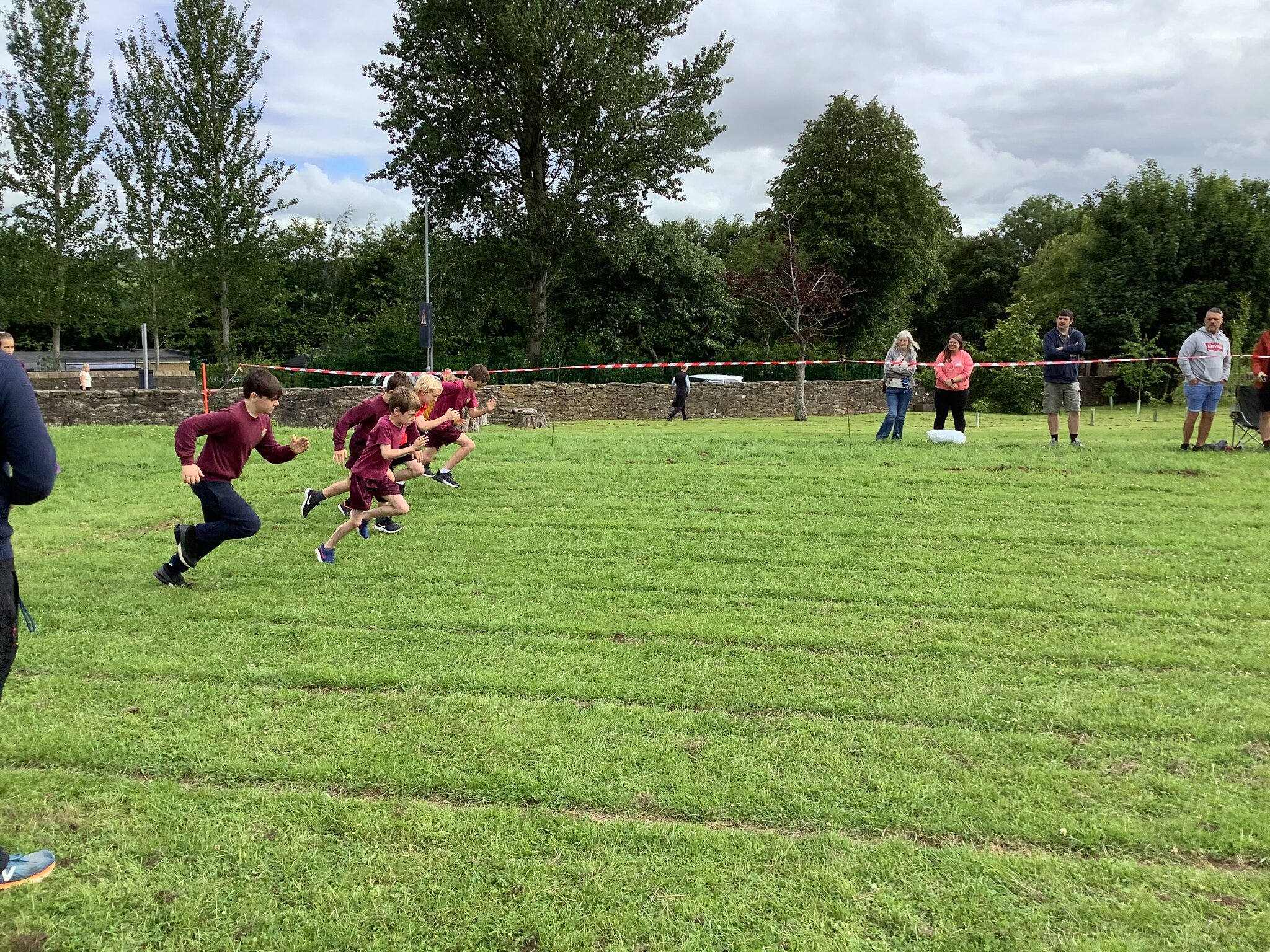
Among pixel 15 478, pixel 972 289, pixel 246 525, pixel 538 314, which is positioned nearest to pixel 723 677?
Answer: pixel 15 478

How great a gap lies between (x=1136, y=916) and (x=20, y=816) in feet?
13.0

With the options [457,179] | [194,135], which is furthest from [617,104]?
[194,135]

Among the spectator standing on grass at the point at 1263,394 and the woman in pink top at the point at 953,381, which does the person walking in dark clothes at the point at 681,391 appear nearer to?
the woman in pink top at the point at 953,381

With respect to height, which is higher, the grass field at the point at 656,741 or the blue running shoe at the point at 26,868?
the grass field at the point at 656,741

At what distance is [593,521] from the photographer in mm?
8359

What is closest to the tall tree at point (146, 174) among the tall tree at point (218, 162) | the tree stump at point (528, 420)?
the tall tree at point (218, 162)

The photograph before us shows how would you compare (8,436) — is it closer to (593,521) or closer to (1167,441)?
(593,521)

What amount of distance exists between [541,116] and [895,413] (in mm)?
23244

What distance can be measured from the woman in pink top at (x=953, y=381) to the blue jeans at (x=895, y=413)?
587mm

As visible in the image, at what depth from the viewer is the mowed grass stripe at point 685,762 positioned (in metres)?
3.07

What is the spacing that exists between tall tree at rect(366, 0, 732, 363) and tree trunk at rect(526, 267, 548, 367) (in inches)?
2.0

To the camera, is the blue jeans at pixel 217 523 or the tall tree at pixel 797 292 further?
the tall tree at pixel 797 292

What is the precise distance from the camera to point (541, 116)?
3138 centimetres

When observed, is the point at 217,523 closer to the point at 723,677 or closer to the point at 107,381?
the point at 723,677
